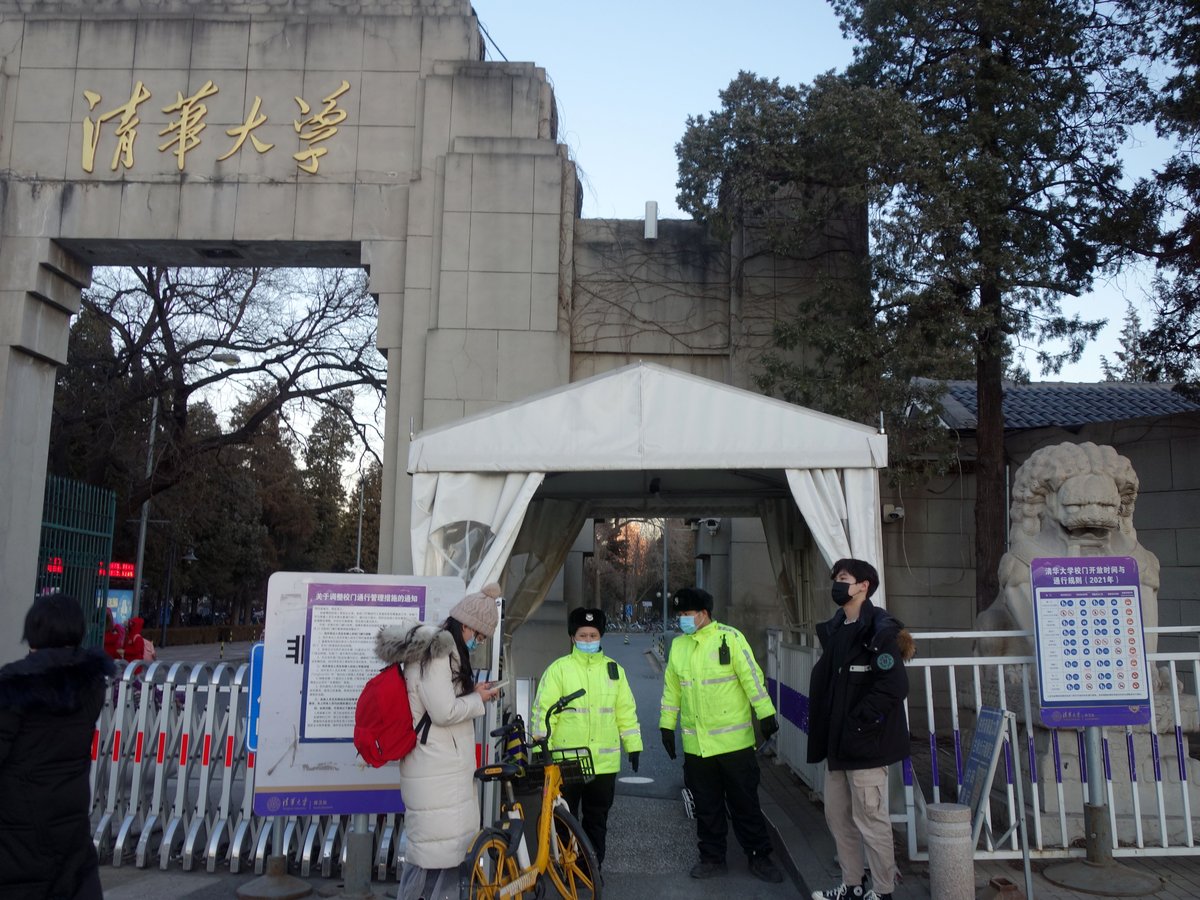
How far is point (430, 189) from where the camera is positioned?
13.1m

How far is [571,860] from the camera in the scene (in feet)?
17.3

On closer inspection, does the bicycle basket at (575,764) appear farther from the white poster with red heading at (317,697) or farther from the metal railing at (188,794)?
the metal railing at (188,794)

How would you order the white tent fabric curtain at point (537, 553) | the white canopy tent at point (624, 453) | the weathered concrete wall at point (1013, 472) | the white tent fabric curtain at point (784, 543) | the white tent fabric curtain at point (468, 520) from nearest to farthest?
1. the white canopy tent at point (624, 453)
2. the white tent fabric curtain at point (468, 520)
3. the white tent fabric curtain at point (537, 553)
4. the white tent fabric curtain at point (784, 543)
5. the weathered concrete wall at point (1013, 472)

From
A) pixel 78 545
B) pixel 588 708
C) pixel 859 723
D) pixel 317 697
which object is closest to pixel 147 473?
pixel 78 545

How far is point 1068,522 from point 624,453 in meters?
3.01

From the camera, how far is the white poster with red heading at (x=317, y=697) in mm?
5859

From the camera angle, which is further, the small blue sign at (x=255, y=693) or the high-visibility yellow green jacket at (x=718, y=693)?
the high-visibility yellow green jacket at (x=718, y=693)

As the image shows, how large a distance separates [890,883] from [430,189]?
10366 millimetres

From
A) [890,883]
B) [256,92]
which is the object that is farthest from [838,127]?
[890,883]

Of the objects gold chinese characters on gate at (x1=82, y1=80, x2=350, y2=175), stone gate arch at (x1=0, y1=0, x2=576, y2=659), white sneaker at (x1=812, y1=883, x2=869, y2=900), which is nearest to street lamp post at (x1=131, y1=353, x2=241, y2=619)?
stone gate arch at (x1=0, y1=0, x2=576, y2=659)

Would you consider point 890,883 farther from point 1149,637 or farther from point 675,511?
point 675,511

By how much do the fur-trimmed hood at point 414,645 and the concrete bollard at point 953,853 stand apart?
2580 mm

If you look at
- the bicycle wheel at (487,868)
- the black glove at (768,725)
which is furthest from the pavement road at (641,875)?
the bicycle wheel at (487,868)

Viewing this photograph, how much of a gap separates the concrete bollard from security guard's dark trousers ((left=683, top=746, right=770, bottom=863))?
1456 mm
